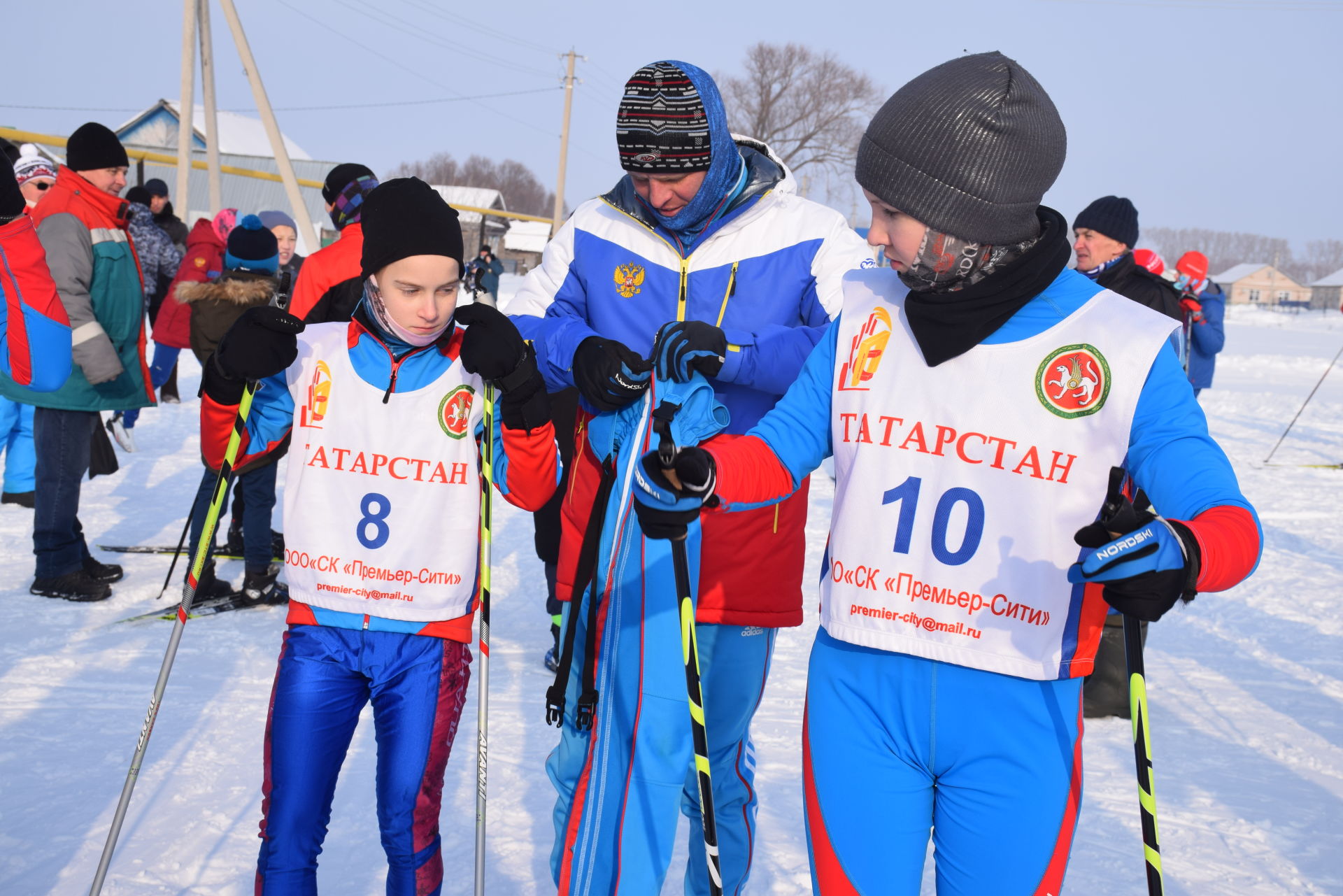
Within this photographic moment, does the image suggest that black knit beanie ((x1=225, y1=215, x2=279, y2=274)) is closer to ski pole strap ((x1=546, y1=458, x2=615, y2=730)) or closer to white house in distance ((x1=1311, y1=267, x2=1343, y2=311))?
ski pole strap ((x1=546, y1=458, x2=615, y2=730))

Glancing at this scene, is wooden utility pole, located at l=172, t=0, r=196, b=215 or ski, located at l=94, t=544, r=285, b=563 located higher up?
wooden utility pole, located at l=172, t=0, r=196, b=215

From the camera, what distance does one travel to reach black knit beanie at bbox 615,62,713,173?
2.58m

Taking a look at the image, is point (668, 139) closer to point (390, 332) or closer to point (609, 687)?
point (390, 332)

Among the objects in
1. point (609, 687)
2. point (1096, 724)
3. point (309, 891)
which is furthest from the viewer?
point (1096, 724)

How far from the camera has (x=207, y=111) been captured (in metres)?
16.3

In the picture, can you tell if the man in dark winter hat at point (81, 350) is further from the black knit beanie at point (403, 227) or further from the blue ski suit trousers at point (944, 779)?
the blue ski suit trousers at point (944, 779)

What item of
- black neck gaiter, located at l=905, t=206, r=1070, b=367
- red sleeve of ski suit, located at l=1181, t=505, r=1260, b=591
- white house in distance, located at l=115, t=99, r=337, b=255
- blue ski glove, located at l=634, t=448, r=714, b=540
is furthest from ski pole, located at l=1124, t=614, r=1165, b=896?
white house in distance, located at l=115, t=99, r=337, b=255

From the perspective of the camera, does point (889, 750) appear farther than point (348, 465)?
No

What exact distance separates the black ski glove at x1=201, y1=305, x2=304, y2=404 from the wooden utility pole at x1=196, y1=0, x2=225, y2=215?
14414 mm

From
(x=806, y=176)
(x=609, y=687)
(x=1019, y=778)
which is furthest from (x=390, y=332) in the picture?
(x=806, y=176)

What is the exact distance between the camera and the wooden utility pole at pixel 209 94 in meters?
15.8

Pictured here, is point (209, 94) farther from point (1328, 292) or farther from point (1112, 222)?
point (1328, 292)

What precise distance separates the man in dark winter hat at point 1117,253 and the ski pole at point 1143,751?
14.1 ft

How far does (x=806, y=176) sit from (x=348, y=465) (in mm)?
43798
